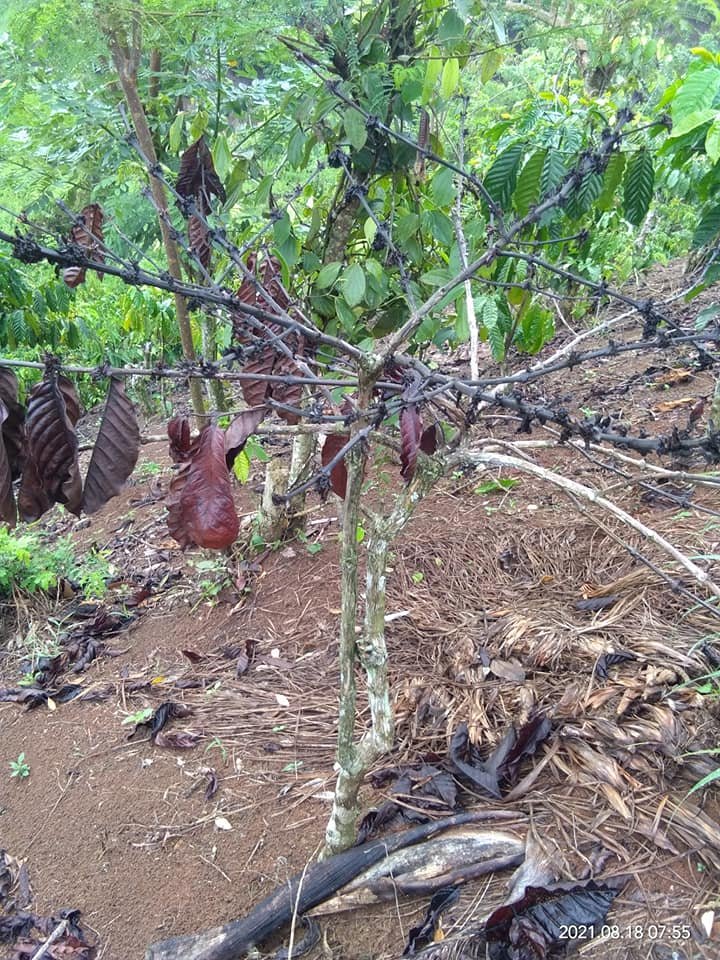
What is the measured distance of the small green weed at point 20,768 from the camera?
7.46ft

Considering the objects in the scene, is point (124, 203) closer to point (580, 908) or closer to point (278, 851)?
point (278, 851)

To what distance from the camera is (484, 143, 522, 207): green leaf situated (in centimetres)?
181

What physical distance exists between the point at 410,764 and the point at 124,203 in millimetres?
2996

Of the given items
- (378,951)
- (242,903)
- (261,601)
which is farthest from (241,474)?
(378,951)

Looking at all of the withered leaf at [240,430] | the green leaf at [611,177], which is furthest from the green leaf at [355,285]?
the withered leaf at [240,430]

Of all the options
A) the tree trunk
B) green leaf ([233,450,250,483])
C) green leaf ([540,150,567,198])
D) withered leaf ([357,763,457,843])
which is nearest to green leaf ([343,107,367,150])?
green leaf ([540,150,567,198])

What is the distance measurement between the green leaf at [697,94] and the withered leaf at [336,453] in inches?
45.2

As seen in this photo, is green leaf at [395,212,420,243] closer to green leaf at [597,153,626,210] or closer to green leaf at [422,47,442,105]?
green leaf at [422,47,442,105]

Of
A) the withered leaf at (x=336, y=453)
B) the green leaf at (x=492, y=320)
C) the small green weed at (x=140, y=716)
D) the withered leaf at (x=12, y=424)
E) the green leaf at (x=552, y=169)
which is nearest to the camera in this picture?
the withered leaf at (x=12, y=424)

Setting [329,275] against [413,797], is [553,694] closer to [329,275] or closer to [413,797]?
[413,797]

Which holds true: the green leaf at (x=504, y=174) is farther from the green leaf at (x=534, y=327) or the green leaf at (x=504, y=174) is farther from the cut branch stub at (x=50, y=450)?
the cut branch stub at (x=50, y=450)

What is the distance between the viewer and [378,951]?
1498 mm

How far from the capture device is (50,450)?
0.99 metres

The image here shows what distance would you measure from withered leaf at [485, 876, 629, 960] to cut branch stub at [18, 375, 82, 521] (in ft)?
3.92
